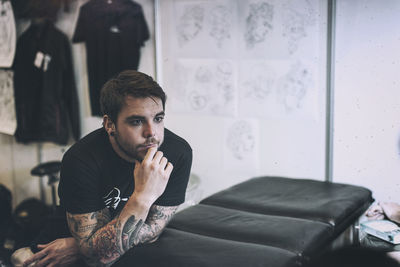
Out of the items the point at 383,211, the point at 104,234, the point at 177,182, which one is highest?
the point at 177,182

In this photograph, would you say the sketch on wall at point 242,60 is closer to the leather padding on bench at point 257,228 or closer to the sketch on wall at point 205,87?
the sketch on wall at point 205,87

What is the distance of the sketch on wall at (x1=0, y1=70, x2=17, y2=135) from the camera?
2.56m

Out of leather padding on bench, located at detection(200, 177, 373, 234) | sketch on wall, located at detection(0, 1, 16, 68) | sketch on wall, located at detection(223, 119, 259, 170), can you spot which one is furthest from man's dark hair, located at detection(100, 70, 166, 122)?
sketch on wall, located at detection(0, 1, 16, 68)

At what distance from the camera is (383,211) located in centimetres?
193

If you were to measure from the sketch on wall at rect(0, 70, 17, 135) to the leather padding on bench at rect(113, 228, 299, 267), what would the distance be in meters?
1.46

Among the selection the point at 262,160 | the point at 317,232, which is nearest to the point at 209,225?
the point at 317,232

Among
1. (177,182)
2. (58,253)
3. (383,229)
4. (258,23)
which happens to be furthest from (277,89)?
(58,253)

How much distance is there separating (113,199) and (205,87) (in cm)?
102

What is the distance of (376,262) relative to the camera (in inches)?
24.5

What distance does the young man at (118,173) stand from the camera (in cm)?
131

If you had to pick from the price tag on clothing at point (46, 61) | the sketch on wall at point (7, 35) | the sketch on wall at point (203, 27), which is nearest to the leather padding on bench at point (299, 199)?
the sketch on wall at point (203, 27)

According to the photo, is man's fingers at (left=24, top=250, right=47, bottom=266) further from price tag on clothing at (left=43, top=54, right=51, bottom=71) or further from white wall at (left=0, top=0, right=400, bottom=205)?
price tag on clothing at (left=43, top=54, right=51, bottom=71)

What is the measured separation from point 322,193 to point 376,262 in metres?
1.39

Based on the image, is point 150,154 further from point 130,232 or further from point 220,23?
point 220,23
